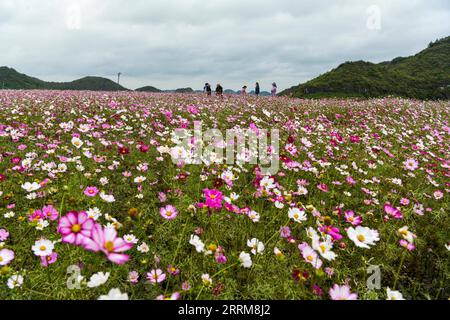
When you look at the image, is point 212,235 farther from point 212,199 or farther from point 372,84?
point 372,84

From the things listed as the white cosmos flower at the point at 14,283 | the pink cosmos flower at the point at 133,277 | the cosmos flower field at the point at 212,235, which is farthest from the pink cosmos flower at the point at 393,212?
the white cosmos flower at the point at 14,283

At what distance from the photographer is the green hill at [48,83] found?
406ft

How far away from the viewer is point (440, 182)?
4.70 meters

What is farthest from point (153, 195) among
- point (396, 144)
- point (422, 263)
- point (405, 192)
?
point (396, 144)

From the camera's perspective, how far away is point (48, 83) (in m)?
152

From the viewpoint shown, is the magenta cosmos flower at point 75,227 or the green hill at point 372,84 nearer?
the magenta cosmos flower at point 75,227

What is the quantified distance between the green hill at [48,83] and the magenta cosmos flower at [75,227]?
452ft

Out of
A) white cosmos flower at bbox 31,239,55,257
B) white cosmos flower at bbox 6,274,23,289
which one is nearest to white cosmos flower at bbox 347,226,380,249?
white cosmos flower at bbox 31,239,55,257

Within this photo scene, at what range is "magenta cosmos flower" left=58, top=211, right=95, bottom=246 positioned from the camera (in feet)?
3.53

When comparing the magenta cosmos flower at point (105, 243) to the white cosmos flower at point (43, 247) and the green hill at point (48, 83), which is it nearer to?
the white cosmos flower at point (43, 247)

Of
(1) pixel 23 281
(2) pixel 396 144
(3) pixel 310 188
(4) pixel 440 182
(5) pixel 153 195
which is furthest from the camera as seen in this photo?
(2) pixel 396 144

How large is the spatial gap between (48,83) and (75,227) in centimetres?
18372
